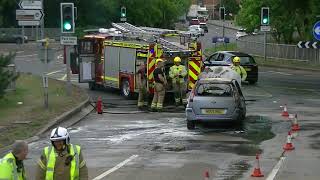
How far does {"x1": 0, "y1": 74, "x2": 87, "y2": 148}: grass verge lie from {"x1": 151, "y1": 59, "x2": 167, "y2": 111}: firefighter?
2.73m

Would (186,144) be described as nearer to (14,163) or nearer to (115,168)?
(115,168)

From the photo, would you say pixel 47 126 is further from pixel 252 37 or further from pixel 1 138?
pixel 252 37

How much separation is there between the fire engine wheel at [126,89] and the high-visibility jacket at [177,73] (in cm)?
291

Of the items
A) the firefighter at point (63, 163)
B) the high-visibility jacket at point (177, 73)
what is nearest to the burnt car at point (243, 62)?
the high-visibility jacket at point (177, 73)

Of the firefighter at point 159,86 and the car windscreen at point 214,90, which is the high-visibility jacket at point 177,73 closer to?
the firefighter at point 159,86

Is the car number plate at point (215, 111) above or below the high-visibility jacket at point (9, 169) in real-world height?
below

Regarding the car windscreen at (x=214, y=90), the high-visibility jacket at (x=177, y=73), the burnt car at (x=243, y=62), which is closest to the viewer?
the car windscreen at (x=214, y=90)

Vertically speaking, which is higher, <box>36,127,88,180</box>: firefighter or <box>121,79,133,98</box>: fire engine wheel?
<box>36,127,88,180</box>: firefighter

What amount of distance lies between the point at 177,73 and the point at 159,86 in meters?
1.11

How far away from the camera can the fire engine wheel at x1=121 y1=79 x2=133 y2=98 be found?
26812 millimetres

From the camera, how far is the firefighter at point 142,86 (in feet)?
79.5

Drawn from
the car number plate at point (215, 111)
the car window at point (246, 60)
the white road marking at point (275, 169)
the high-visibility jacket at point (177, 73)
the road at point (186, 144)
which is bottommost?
the road at point (186, 144)

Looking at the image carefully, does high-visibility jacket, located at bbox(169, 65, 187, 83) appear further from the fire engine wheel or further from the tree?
the tree


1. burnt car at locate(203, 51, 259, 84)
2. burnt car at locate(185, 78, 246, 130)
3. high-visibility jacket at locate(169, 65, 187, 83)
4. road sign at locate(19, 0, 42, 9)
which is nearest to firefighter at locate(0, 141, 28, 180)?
burnt car at locate(185, 78, 246, 130)
